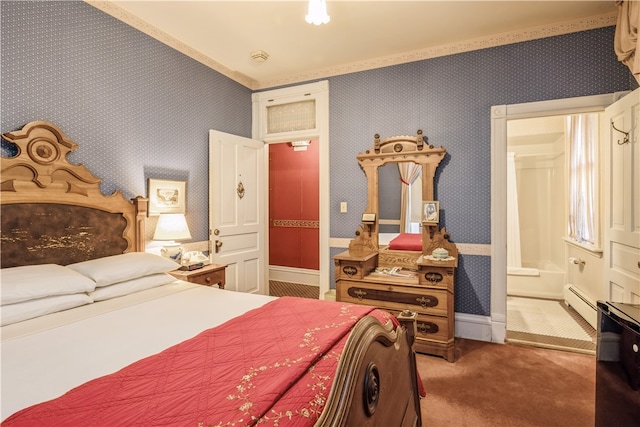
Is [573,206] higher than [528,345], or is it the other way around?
[573,206]

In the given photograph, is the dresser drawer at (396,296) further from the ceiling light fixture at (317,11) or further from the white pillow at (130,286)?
the ceiling light fixture at (317,11)

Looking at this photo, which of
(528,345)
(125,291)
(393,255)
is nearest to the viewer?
(125,291)

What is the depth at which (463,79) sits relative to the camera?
3197 millimetres

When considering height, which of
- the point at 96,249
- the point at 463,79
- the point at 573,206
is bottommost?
the point at 96,249

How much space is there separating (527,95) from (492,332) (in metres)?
2.19

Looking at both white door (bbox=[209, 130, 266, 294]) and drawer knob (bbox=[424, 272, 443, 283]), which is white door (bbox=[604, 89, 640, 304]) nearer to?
drawer knob (bbox=[424, 272, 443, 283])

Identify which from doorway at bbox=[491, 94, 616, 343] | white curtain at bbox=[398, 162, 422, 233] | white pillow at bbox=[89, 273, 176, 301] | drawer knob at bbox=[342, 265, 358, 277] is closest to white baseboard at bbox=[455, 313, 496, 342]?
doorway at bbox=[491, 94, 616, 343]

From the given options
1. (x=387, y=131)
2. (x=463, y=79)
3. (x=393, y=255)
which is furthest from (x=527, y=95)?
(x=393, y=255)

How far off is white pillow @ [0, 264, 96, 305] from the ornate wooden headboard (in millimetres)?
215

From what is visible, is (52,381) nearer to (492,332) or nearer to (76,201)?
(76,201)

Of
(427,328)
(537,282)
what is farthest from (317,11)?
(537,282)

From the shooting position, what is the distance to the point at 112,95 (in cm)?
258

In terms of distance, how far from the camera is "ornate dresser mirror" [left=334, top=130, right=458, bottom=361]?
9.10ft

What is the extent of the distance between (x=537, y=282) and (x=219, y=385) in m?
4.66
